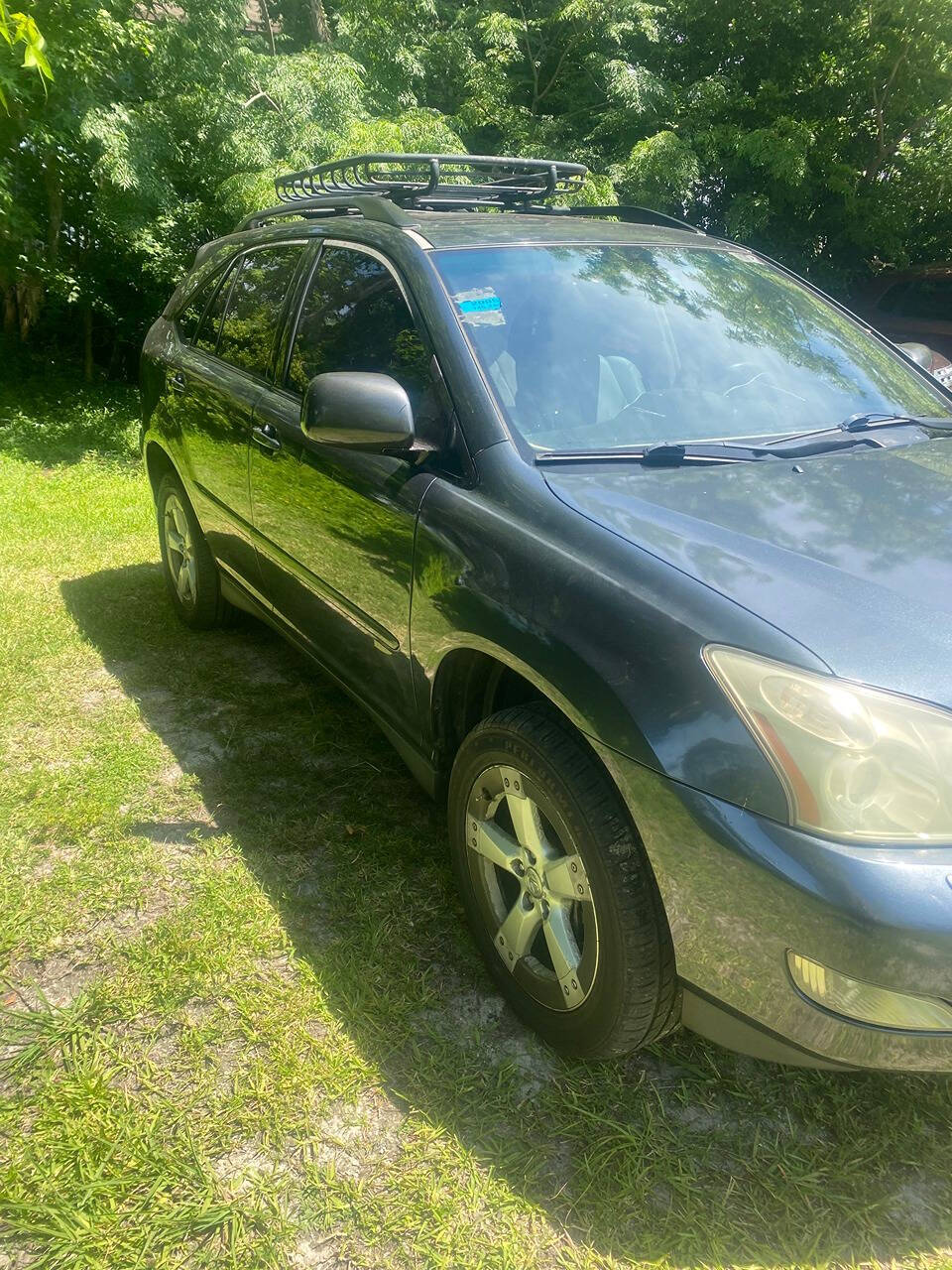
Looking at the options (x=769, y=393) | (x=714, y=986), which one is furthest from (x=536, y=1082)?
(x=769, y=393)

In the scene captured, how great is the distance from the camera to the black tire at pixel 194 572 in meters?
4.14

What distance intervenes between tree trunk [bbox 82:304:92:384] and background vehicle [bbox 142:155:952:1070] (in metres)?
8.09

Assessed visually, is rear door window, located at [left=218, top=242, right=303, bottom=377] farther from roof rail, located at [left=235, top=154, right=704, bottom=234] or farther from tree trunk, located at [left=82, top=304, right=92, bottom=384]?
tree trunk, located at [left=82, top=304, right=92, bottom=384]

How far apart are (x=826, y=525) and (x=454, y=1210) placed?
151cm

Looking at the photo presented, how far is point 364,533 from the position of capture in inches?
101

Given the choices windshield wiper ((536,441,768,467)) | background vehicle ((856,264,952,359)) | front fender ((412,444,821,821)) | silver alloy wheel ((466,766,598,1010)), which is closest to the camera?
front fender ((412,444,821,821))

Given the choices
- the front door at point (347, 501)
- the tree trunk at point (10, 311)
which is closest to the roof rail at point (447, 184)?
the front door at point (347, 501)

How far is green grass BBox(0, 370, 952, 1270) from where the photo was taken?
179cm

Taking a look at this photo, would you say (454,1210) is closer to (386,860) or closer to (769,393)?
(386,860)

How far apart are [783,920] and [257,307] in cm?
289

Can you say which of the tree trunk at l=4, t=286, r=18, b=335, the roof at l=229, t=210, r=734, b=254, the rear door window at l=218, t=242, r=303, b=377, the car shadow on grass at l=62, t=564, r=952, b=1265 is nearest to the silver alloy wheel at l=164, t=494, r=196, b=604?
the rear door window at l=218, t=242, r=303, b=377

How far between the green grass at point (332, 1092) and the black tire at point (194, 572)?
1.10m

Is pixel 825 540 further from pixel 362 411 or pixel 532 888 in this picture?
pixel 362 411

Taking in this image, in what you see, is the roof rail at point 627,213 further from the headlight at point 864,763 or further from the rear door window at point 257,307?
the headlight at point 864,763
